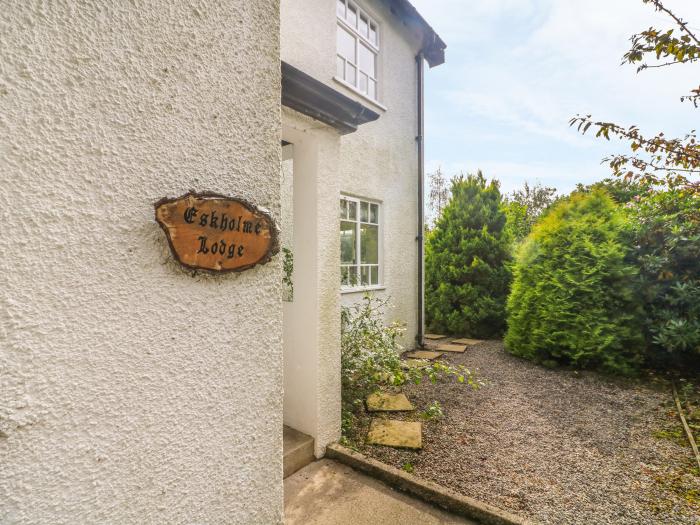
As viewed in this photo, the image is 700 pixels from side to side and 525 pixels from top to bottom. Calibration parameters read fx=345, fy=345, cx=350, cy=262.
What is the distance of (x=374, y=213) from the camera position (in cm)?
709

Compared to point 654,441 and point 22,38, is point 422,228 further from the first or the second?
point 22,38

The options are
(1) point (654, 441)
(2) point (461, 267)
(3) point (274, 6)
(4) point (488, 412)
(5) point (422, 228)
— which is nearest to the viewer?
(3) point (274, 6)

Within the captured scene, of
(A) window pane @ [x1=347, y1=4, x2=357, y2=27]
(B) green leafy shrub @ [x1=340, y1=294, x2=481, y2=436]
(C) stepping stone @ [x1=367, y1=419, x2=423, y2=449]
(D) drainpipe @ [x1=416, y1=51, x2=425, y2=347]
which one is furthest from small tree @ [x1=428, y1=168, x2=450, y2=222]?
(C) stepping stone @ [x1=367, y1=419, x2=423, y2=449]

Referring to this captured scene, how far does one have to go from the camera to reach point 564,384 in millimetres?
5504

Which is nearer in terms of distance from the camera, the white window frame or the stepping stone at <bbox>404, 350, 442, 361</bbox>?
the white window frame

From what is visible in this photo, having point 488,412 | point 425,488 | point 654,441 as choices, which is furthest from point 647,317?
point 425,488

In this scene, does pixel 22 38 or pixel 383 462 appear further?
pixel 383 462

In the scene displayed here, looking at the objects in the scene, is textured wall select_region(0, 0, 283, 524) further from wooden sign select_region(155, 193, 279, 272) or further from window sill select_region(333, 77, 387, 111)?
window sill select_region(333, 77, 387, 111)

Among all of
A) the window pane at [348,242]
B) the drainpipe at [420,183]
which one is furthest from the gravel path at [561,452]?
the drainpipe at [420,183]

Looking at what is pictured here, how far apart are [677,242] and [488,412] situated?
4389 millimetres

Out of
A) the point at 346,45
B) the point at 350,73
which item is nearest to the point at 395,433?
the point at 350,73

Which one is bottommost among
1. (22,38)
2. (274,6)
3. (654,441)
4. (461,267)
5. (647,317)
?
(654,441)

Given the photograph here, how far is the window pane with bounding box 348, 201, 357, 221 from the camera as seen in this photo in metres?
6.47

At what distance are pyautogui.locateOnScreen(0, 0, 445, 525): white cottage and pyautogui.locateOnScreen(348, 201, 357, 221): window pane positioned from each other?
488 centimetres
